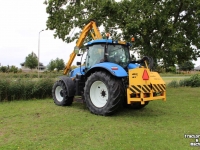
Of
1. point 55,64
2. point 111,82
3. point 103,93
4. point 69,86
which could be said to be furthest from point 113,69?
point 55,64

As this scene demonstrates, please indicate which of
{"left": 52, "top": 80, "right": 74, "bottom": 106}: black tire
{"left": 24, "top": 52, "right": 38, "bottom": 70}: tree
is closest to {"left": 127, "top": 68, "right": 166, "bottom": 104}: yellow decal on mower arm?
{"left": 52, "top": 80, "right": 74, "bottom": 106}: black tire

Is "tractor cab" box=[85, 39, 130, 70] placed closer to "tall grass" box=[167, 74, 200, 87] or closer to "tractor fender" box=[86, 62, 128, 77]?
"tractor fender" box=[86, 62, 128, 77]

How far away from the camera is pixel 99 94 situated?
731cm

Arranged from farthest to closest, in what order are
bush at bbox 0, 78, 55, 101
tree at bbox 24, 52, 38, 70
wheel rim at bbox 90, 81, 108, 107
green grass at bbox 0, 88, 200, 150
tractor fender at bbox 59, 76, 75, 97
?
tree at bbox 24, 52, 38, 70 < bush at bbox 0, 78, 55, 101 < tractor fender at bbox 59, 76, 75, 97 < wheel rim at bbox 90, 81, 108, 107 < green grass at bbox 0, 88, 200, 150

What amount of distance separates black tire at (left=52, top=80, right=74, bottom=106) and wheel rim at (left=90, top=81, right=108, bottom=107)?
5.42 feet

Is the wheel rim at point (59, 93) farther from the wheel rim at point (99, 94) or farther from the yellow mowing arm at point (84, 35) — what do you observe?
the wheel rim at point (99, 94)

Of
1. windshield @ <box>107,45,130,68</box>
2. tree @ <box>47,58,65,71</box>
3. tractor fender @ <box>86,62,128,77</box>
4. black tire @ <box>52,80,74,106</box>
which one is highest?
tree @ <box>47,58,65,71</box>

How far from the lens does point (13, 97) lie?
1027 cm

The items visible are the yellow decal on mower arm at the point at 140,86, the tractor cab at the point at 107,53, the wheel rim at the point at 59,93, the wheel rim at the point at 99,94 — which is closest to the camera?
the yellow decal on mower arm at the point at 140,86

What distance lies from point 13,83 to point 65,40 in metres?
5.02

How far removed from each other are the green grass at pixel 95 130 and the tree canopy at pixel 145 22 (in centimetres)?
585

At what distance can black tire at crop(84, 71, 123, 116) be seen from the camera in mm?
6641

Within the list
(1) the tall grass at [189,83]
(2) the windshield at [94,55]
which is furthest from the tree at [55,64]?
(2) the windshield at [94,55]

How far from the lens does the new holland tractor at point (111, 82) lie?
6.58 meters
